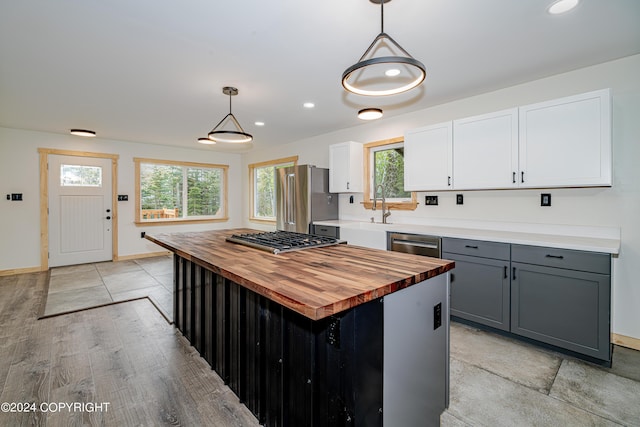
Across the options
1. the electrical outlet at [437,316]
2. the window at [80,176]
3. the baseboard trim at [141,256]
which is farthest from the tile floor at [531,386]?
the window at [80,176]

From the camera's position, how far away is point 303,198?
15.6 ft

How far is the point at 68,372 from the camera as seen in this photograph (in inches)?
84.7

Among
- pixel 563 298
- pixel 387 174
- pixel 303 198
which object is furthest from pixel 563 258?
pixel 303 198

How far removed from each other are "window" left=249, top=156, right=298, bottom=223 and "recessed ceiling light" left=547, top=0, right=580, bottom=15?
5.08 m

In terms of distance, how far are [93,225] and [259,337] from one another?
5.55 m

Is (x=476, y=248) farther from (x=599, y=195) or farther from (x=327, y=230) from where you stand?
(x=327, y=230)

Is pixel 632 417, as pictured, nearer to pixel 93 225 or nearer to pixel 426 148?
pixel 426 148

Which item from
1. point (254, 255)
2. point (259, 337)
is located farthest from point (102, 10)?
point (259, 337)

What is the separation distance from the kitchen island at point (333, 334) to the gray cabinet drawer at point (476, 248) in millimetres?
1271

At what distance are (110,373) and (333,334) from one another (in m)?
1.92

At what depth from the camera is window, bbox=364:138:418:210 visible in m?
4.22

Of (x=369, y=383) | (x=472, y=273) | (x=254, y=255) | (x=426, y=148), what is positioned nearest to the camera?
(x=369, y=383)

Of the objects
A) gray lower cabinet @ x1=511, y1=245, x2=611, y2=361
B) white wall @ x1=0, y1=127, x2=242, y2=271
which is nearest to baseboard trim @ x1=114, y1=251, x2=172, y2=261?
white wall @ x1=0, y1=127, x2=242, y2=271

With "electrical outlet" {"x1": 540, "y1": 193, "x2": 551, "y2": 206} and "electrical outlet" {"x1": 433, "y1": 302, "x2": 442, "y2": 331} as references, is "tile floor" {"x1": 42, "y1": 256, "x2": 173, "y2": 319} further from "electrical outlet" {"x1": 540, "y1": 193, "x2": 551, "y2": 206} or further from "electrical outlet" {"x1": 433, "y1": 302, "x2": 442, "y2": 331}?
"electrical outlet" {"x1": 540, "y1": 193, "x2": 551, "y2": 206}
